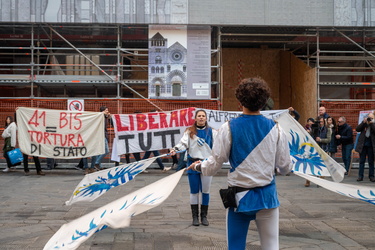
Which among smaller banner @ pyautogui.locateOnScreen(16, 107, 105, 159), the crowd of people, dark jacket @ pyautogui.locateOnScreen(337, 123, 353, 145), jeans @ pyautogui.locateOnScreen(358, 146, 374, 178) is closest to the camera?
the crowd of people

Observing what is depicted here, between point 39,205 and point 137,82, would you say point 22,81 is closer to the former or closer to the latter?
point 137,82

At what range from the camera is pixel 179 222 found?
7.31 m

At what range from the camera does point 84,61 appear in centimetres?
1936

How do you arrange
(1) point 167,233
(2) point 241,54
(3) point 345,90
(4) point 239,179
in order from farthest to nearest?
(2) point 241,54 → (3) point 345,90 → (1) point 167,233 → (4) point 239,179

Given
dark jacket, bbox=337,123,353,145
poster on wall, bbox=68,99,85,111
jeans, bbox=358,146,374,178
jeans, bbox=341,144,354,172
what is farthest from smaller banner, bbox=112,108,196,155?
jeans, bbox=358,146,374,178

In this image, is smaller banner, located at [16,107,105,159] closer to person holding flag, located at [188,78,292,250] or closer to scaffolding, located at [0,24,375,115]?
scaffolding, located at [0,24,375,115]

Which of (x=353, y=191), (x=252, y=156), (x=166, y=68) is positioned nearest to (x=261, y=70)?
(x=166, y=68)

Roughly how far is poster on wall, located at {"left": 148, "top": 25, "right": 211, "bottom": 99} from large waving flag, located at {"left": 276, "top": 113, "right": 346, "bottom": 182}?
8.37 metres

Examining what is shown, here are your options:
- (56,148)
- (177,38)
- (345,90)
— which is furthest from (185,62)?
(345,90)

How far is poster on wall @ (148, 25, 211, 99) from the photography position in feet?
56.4

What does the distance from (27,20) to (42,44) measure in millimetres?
2418

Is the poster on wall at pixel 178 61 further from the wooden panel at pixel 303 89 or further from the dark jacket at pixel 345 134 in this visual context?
the dark jacket at pixel 345 134

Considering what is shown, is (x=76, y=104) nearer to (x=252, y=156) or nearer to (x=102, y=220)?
(x=102, y=220)

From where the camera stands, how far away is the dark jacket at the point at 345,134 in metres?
13.8
